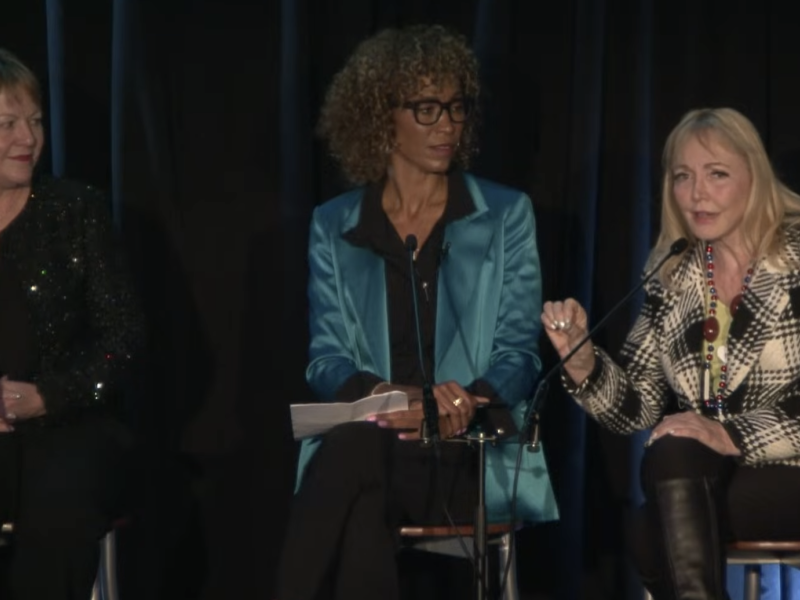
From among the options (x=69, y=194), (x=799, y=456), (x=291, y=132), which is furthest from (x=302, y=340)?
(x=799, y=456)

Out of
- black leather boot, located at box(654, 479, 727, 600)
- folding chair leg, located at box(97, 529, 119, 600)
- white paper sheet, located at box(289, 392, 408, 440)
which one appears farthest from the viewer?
folding chair leg, located at box(97, 529, 119, 600)

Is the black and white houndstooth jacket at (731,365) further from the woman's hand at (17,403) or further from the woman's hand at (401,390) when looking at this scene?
the woman's hand at (17,403)

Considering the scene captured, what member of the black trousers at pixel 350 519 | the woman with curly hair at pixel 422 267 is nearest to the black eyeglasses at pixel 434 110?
the woman with curly hair at pixel 422 267

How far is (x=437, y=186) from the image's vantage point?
12.2 feet

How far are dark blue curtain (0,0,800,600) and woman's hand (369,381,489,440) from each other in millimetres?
878

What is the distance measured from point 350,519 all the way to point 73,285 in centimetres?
88

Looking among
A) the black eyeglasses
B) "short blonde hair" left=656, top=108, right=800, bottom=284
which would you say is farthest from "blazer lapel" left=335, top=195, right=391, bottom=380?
"short blonde hair" left=656, top=108, right=800, bottom=284

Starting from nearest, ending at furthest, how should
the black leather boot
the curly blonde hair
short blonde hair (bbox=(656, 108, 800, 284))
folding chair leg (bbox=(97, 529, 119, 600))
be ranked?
1. the black leather boot
2. short blonde hair (bbox=(656, 108, 800, 284))
3. folding chair leg (bbox=(97, 529, 119, 600))
4. the curly blonde hair

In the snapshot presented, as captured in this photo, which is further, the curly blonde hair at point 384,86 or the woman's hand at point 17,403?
the curly blonde hair at point 384,86

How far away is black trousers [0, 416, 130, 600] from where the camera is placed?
3.19 metres

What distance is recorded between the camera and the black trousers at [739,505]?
9.91ft

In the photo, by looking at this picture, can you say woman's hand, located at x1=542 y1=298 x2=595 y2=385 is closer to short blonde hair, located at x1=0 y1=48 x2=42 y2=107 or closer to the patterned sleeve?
the patterned sleeve

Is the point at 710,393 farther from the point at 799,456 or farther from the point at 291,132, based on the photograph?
the point at 291,132

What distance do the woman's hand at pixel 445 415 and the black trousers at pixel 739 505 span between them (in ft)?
1.26
